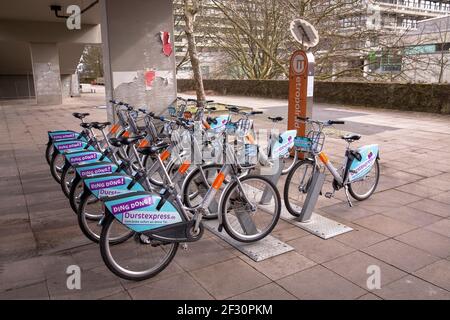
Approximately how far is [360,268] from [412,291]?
0.41 meters

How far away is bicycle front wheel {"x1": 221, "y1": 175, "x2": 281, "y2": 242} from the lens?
10.8 feet

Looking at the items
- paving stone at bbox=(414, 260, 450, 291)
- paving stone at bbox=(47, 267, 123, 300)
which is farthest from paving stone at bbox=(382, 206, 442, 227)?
paving stone at bbox=(47, 267, 123, 300)

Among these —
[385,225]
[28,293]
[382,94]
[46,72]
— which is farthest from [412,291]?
[46,72]

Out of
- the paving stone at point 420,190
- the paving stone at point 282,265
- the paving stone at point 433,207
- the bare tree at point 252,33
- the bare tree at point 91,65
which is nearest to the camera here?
the paving stone at point 282,265

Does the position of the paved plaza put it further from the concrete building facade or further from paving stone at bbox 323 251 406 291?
the concrete building facade

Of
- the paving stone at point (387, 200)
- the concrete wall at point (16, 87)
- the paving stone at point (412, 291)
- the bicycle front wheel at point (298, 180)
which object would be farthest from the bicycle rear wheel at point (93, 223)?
the concrete wall at point (16, 87)

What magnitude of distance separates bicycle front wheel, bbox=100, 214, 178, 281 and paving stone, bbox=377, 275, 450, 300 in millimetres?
1548

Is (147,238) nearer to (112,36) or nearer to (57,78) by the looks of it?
(112,36)

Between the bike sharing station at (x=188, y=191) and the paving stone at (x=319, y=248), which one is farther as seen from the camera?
the paving stone at (x=319, y=248)

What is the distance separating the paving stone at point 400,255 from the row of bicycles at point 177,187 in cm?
88

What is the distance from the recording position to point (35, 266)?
3.10 metres

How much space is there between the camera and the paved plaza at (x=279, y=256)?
2.74 metres

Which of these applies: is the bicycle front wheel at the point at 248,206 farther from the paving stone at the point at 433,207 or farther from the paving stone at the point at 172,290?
the paving stone at the point at 433,207

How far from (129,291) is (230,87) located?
20319 mm
